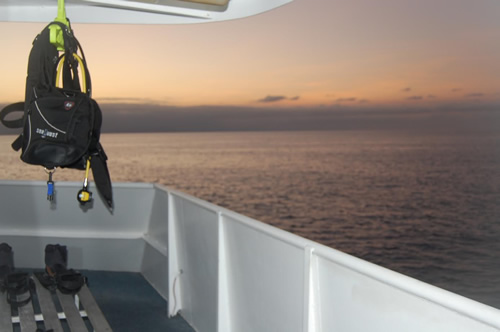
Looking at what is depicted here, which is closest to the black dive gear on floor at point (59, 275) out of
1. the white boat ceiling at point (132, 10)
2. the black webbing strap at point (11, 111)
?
the black webbing strap at point (11, 111)

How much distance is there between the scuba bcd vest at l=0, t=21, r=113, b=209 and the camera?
2434 millimetres

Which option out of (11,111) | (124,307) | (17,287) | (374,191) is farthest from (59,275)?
(374,191)

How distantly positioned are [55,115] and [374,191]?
127ft

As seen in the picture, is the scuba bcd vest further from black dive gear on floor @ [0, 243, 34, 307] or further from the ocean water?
the ocean water

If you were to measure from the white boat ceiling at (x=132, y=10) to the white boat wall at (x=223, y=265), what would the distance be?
3.78 feet

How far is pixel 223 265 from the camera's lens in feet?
8.98

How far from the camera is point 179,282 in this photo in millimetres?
3623

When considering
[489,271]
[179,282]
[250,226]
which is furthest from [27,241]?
[489,271]

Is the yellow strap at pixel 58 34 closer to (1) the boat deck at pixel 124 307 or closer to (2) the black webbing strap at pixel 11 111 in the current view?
(2) the black webbing strap at pixel 11 111

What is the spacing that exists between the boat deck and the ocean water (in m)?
22.1

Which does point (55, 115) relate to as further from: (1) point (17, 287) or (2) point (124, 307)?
(2) point (124, 307)

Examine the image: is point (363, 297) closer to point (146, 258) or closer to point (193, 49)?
point (146, 258)

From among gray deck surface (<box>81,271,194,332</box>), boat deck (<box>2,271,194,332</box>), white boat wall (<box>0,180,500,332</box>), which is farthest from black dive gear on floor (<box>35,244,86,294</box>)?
white boat wall (<box>0,180,500,332</box>)

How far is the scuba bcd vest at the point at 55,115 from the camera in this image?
243 cm
